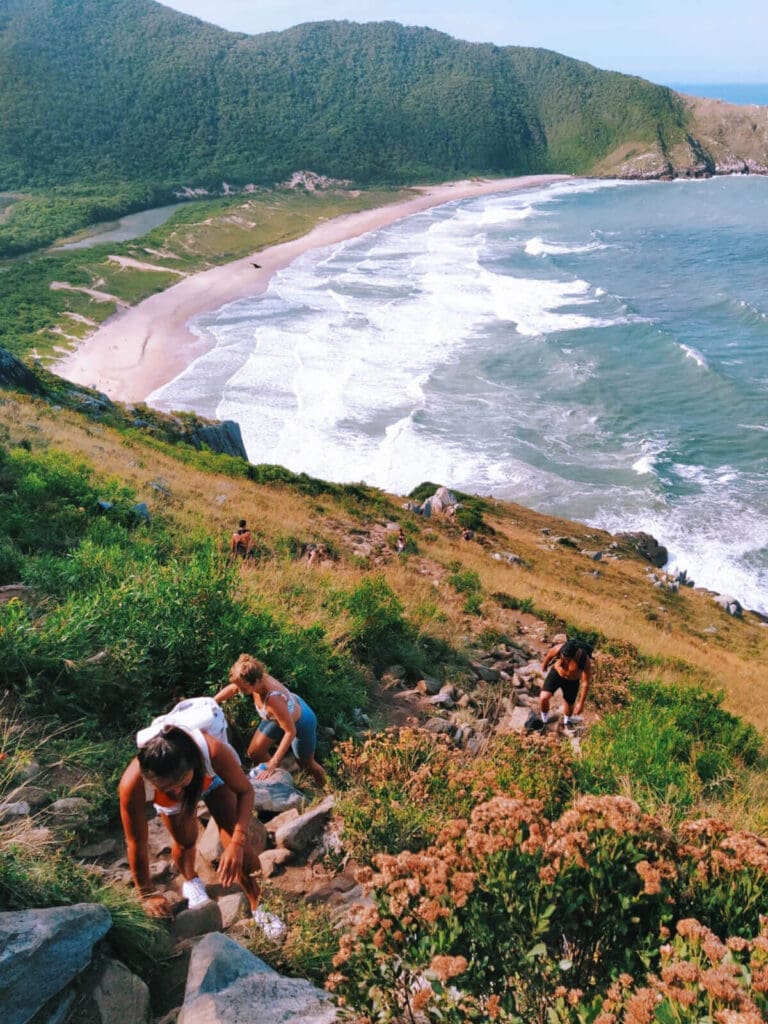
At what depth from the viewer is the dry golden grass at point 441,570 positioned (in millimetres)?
10531

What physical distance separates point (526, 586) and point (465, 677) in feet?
27.8

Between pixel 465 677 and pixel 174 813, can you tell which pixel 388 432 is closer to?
pixel 465 677

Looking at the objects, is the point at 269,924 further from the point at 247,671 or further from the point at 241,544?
the point at 241,544

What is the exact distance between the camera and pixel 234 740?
5539mm

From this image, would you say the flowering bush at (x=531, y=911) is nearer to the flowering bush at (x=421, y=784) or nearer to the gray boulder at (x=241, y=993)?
the gray boulder at (x=241, y=993)

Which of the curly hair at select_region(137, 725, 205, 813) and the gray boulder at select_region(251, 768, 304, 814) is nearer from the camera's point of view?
the curly hair at select_region(137, 725, 205, 813)

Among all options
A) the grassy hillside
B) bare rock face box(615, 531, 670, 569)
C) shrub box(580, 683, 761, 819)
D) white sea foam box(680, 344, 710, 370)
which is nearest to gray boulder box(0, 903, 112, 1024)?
the grassy hillside

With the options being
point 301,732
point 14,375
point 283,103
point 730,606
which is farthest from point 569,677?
point 283,103

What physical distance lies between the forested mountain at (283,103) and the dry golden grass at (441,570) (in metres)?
107

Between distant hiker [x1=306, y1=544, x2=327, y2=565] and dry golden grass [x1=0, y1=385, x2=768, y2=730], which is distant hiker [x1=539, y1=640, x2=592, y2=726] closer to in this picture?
dry golden grass [x1=0, y1=385, x2=768, y2=730]

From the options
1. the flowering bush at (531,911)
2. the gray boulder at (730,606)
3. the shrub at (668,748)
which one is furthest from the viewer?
the gray boulder at (730,606)

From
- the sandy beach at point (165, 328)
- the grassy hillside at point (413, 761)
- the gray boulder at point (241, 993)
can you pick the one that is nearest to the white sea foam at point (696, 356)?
the grassy hillside at point (413, 761)

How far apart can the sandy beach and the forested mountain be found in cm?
4276

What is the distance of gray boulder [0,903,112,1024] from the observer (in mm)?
2811
